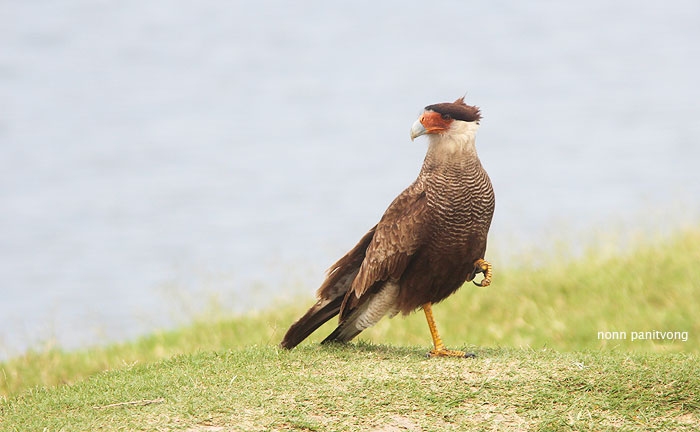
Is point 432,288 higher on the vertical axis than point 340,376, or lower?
higher

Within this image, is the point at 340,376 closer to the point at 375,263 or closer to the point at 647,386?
the point at 375,263

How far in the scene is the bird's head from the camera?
5.48 metres

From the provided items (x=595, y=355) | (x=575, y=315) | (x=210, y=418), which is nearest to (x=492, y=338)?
(x=575, y=315)

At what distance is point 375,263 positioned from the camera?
5.52 meters

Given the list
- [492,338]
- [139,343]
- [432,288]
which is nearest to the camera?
[432,288]

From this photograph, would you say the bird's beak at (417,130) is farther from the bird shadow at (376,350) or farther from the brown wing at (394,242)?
the bird shadow at (376,350)

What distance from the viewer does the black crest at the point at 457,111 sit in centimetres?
550

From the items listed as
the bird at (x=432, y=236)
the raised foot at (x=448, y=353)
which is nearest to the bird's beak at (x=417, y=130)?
the bird at (x=432, y=236)

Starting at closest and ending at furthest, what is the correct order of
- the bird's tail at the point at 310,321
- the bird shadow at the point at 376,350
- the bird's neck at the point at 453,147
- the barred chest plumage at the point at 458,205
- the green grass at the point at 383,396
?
the green grass at the point at 383,396, the barred chest plumage at the point at 458,205, the bird's neck at the point at 453,147, the bird shadow at the point at 376,350, the bird's tail at the point at 310,321

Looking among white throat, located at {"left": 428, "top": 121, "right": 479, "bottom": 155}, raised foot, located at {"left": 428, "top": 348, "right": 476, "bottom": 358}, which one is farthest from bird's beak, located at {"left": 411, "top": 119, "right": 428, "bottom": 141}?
raised foot, located at {"left": 428, "top": 348, "right": 476, "bottom": 358}

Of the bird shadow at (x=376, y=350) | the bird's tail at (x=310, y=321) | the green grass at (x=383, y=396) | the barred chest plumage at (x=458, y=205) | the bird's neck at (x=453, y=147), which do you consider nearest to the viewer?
the green grass at (x=383, y=396)

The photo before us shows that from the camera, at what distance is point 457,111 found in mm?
5516

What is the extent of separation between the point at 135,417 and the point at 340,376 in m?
1.10

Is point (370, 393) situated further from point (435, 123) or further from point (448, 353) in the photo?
point (435, 123)
